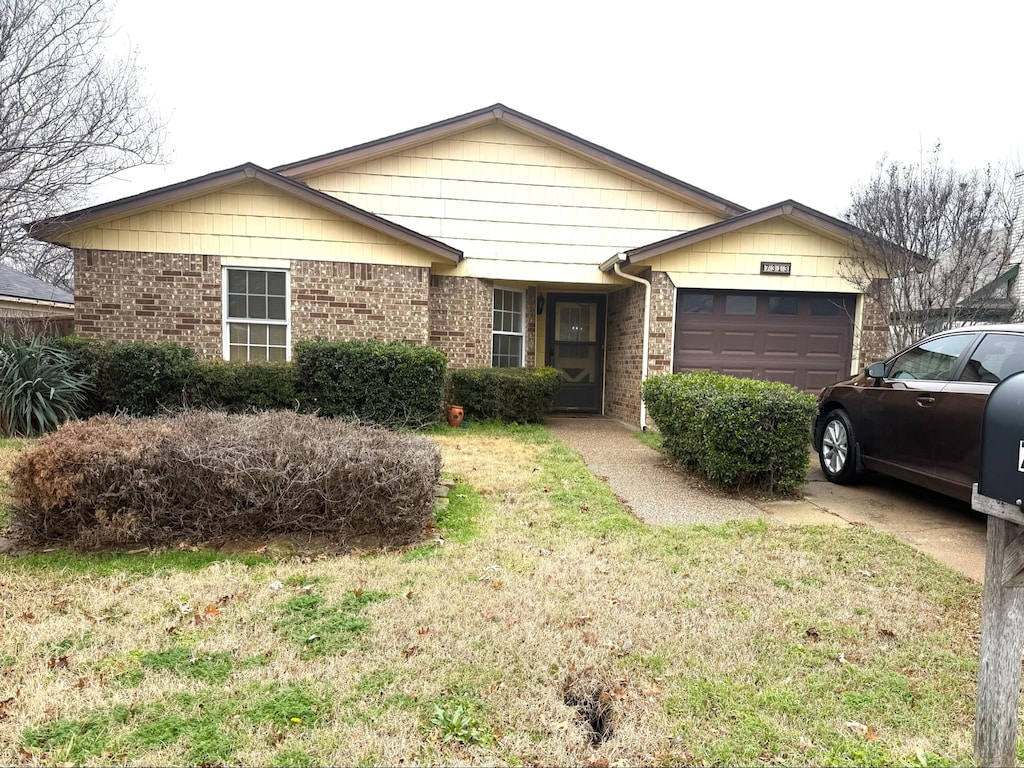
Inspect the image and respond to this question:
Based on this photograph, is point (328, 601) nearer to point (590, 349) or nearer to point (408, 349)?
point (408, 349)

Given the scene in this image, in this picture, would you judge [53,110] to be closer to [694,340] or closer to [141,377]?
[141,377]

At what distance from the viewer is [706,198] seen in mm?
11547

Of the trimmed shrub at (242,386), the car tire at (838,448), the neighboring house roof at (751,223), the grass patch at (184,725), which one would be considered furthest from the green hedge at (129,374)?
the car tire at (838,448)

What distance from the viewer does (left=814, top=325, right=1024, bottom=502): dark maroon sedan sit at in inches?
188

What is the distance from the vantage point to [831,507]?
5.73m

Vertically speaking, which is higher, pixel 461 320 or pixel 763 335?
pixel 461 320

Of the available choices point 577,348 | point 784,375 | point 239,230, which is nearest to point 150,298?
point 239,230

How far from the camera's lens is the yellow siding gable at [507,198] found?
439 inches

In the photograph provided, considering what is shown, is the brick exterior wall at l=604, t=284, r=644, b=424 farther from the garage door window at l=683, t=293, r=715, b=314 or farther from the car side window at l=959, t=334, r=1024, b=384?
the car side window at l=959, t=334, r=1024, b=384

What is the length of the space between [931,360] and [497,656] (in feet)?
16.6

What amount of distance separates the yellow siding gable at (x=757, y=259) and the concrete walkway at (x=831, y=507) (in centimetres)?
402

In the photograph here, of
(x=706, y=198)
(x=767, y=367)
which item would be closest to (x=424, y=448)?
(x=767, y=367)

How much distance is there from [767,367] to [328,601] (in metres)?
9.13

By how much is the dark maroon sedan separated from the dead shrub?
14.3 feet
